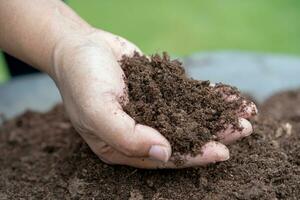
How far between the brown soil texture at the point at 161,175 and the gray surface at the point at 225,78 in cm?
45

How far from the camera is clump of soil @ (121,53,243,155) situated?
118 centimetres

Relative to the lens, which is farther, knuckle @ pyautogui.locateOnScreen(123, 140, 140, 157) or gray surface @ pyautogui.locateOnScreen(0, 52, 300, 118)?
gray surface @ pyautogui.locateOnScreen(0, 52, 300, 118)

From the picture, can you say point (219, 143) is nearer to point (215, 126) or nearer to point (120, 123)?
point (215, 126)

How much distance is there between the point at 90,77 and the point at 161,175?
0.31 meters

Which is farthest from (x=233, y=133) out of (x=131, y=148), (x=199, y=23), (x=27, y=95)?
(x=199, y=23)

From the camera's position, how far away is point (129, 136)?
1.12m

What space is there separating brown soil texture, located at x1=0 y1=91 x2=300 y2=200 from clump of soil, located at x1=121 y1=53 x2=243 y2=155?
12cm

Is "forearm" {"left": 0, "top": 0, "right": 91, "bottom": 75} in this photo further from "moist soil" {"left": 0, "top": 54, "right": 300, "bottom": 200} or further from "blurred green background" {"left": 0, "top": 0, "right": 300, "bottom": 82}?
"blurred green background" {"left": 0, "top": 0, "right": 300, "bottom": 82}

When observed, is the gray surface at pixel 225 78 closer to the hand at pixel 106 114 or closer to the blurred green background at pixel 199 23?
the hand at pixel 106 114

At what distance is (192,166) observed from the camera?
121cm

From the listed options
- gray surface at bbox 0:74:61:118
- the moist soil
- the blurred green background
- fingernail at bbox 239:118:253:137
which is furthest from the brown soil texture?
the blurred green background

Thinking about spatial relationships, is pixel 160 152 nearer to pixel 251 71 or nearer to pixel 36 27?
pixel 36 27

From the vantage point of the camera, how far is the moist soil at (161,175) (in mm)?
1232

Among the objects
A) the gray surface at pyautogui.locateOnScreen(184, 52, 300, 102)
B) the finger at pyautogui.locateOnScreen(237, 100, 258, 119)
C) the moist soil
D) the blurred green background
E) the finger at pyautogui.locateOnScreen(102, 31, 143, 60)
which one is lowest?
the moist soil
